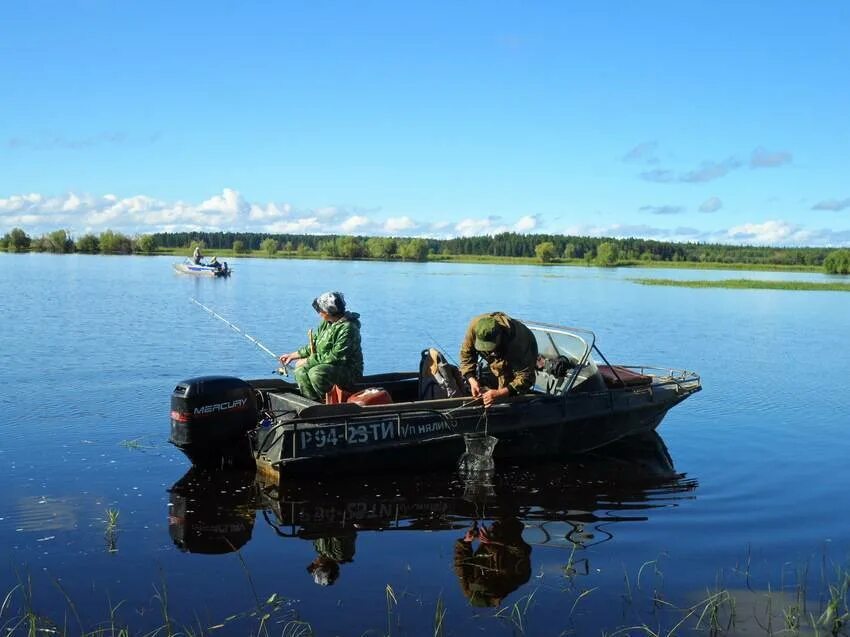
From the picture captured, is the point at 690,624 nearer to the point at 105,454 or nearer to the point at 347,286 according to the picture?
the point at 105,454

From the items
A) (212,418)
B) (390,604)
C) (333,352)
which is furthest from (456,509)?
(212,418)

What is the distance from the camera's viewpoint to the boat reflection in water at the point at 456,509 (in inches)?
280

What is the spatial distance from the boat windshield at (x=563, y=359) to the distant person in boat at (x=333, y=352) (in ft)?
9.02

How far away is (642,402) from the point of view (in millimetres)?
11188

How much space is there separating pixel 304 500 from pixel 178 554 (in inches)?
71.8

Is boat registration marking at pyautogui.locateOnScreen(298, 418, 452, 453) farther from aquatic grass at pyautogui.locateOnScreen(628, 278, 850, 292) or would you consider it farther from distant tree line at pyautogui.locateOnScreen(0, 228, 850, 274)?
distant tree line at pyautogui.locateOnScreen(0, 228, 850, 274)

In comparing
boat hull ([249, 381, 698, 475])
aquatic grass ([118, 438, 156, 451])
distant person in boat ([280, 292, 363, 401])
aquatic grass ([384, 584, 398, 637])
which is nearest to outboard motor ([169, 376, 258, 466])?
boat hull ([249, 381, 698, 475])

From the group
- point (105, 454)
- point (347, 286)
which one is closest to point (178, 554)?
point (105, 454)

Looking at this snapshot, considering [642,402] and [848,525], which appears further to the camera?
[642,402]

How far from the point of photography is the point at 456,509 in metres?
8.45

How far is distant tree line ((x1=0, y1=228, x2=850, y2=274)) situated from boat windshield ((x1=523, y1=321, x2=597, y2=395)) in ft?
314

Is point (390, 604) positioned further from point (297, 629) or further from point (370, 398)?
point (370, 398)

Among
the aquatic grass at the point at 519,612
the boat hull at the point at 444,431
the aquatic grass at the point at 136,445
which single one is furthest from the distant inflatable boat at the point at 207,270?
the aquatic grass at the point at 519,612

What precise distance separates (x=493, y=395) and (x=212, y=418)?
323 centimetres
